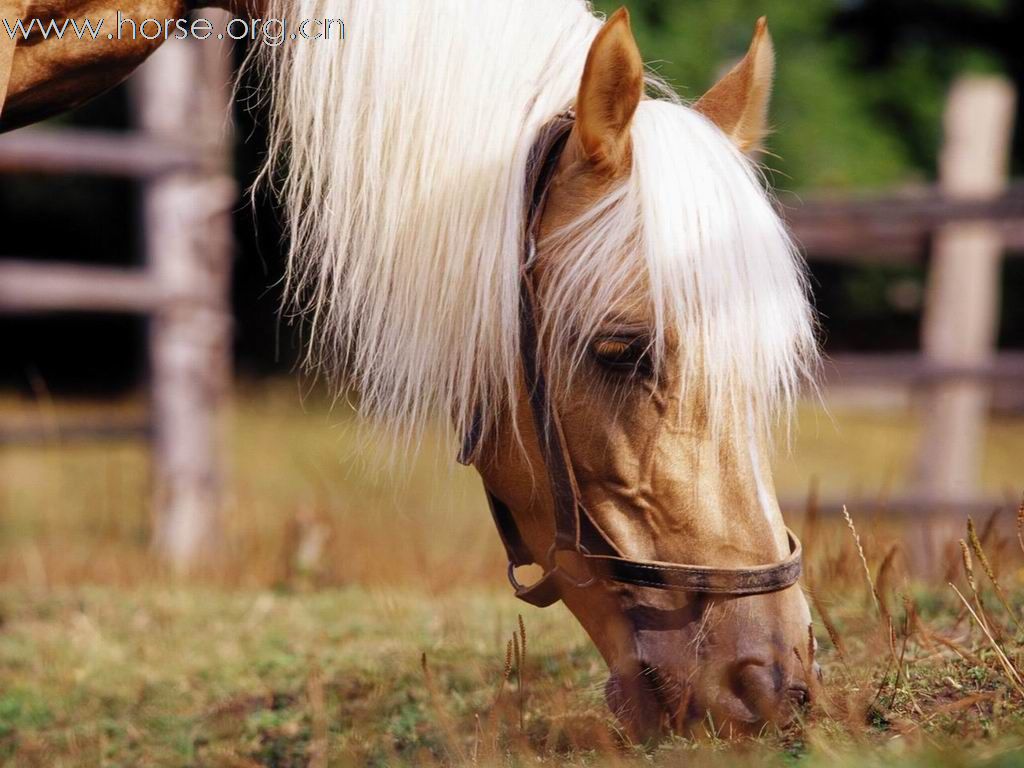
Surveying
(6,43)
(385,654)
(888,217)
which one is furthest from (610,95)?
(888,217)

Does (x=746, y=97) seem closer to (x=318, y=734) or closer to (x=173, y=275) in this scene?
Answer: (x=318, y=734)

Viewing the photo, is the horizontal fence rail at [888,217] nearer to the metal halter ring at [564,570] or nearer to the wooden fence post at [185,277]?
the wooden fence post at [185,277]

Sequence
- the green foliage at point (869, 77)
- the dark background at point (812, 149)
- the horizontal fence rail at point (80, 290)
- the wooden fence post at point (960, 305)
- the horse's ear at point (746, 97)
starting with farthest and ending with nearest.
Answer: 1. the green foliage at point (869, 77)
2. the dark background at point (812, 149)
3. the wooden fence post at point (960, 305)
4. the horizontal fence rail at point (80, 290)
5. the horse's ear at point (746, 97)

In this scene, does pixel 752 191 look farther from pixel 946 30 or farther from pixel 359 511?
pixel 946 30

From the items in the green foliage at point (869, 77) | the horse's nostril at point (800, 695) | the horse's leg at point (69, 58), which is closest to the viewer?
the horse's nostril at point (800, 695)

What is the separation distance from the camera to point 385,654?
2.74m

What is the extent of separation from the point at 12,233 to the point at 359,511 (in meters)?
11.7

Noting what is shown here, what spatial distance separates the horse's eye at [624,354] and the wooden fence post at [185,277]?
3.91m

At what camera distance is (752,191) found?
197 cm

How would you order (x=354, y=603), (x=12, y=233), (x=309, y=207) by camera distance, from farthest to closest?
(x=12, y=233)
(x=354, y=603)
(x=309, y=207)

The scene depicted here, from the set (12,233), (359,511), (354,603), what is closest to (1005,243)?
(359,511)

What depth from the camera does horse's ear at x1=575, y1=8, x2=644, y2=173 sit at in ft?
6.22

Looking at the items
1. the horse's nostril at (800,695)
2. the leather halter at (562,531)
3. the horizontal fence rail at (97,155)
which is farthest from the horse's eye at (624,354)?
the horizontal fence rail at (97,155)

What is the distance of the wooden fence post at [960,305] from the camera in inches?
242
